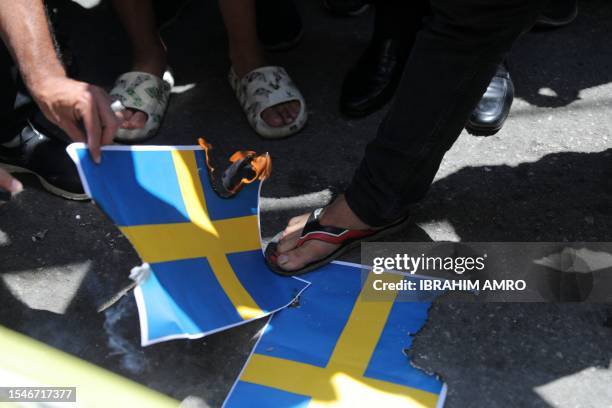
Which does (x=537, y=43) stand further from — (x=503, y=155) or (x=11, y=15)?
(x=11, y=15)

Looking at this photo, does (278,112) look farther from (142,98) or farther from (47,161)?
(47,161)

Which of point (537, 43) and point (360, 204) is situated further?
point (537, 43)

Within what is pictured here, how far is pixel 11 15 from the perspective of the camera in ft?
3.99

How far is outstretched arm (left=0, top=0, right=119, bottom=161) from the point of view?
1.14 m

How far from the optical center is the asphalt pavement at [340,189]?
1303 millimetres

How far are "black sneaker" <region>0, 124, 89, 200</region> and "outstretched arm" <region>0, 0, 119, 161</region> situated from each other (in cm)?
53

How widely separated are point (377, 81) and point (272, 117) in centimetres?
34

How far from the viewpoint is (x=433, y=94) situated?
47.9 inches

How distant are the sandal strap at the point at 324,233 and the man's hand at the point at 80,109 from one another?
517 mm

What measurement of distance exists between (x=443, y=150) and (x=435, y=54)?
22 cm

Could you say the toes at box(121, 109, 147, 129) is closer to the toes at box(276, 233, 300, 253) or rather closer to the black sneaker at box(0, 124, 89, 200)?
the black sneaker at box(0, 124, 89, 200)

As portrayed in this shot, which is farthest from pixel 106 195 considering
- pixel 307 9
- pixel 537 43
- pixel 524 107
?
pixel 537 43

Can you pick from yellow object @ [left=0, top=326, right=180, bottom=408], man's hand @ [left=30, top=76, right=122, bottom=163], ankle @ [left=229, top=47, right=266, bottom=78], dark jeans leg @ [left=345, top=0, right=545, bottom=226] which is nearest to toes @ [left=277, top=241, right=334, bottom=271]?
dark jeans leg @ [left=345, top=0, right=545, bottom=226]

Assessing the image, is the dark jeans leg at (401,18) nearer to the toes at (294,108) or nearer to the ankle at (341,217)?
the toes at (294,108)
